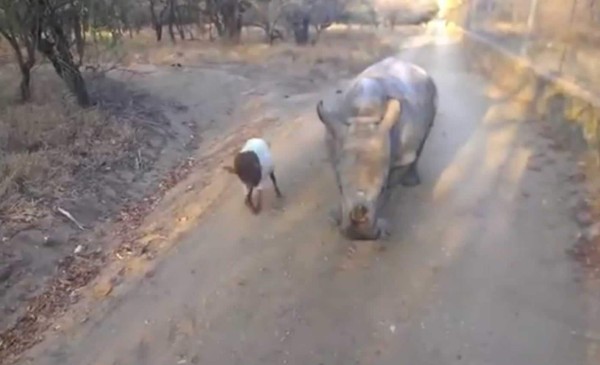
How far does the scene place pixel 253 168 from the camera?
752cm

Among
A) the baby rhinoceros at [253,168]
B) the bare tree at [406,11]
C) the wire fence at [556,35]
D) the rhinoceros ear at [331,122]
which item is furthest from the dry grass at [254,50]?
the rhinoceros ear at [331,122]

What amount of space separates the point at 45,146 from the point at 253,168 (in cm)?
366

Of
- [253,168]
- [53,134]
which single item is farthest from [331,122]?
[53,134]

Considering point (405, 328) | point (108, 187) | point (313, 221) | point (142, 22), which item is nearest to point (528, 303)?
point (405, 328)

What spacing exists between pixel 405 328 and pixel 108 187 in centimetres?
486

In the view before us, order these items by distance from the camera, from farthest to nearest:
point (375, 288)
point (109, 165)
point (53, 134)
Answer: point (53, 134), point (109, 165), point (375, 288)

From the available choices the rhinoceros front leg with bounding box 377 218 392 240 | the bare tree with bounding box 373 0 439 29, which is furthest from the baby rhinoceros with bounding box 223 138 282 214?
the bare tree with bounding box 373 0 439 29

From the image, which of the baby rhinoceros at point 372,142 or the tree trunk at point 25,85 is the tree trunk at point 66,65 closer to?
the tree trunk at point 25,85

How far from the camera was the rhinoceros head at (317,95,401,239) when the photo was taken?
651 cm

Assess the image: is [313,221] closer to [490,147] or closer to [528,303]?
[528,303]

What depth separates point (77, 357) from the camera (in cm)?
545

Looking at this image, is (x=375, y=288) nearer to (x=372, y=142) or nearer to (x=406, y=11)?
(x=372, y=142)

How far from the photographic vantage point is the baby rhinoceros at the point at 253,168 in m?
7.49

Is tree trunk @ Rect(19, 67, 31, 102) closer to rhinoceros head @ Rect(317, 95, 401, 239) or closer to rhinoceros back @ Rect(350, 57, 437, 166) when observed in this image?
rhinoceros back @ Rect(350, 57, 437, 166)
